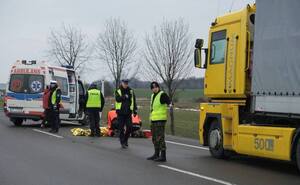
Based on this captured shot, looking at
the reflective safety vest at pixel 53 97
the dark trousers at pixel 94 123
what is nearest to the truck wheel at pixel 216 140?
the dark trousers at pixel 94 123

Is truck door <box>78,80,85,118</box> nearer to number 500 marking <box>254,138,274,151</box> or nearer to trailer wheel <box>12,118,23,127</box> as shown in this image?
trailer wheel <box>12,118,23,127</box>

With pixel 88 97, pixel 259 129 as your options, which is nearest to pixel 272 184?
pixel 259 129

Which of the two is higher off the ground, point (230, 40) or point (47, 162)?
point (230, 40)

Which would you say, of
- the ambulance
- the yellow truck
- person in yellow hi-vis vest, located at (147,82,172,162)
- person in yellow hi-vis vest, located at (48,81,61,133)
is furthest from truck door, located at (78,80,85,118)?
person in yellow hi-vis vest, located at (147,82,172,162)

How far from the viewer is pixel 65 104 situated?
23297 millimetres

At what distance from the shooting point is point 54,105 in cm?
2023

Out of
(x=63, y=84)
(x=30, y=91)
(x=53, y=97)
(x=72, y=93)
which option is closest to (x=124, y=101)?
(x=53, y=97)

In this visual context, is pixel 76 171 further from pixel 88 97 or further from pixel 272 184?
pixel 88 97

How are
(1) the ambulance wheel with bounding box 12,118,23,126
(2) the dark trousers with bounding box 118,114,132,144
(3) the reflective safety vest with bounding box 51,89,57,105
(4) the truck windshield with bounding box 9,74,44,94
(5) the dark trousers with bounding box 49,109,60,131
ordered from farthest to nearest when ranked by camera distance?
1. (1) the ambulance wheel with bounding box 12,118,23,126
2. (4) the truck windshield with bounding box 9,74,44,94
3. (3) the reflective safety vest with bounding box 51,89,57,105
4. (5) the dark trousers with bounding box 49,109,60,131
5. (2) the dark trousers with bounding box 118,114,132,144

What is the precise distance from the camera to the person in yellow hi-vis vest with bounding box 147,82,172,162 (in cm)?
1224

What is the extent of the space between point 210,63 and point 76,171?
15.4ft

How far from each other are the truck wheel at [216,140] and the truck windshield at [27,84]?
428 inches

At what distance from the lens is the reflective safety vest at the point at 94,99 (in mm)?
18969

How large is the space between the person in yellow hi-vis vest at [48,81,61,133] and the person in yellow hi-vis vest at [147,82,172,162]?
784 cm
